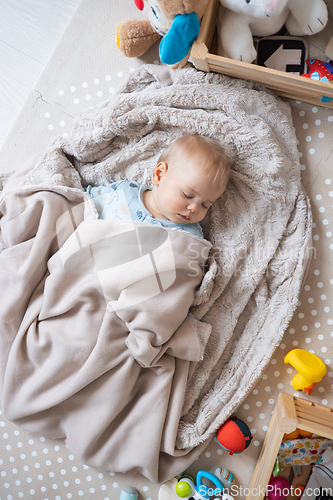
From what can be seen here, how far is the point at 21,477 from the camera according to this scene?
1128mm

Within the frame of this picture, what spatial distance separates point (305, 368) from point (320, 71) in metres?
0.88

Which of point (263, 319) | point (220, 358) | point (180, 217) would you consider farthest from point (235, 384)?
point (180, 217)

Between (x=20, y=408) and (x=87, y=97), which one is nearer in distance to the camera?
(x=20, y=408)

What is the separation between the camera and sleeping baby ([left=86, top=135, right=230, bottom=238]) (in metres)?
0.97

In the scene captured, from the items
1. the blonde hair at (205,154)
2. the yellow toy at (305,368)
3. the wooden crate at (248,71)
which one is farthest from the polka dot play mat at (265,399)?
the blonde hair at (205,154)

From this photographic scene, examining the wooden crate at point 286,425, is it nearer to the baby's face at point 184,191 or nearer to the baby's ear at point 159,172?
the baby's face at point 184,191

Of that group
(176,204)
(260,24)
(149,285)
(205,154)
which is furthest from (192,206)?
(260,24)

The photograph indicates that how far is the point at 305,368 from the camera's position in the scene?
104 centimetres

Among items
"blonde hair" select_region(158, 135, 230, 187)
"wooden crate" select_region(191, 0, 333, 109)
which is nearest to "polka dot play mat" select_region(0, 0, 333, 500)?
"wooden crate" select_region(191, 0, 333, 109)

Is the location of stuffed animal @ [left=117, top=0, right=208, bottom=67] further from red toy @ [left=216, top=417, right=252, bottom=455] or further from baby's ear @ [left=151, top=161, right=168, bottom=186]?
red toy @ [left=216, top=417, right=252, bottom=455]

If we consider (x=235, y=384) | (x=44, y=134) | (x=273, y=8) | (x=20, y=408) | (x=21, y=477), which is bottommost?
(x=21, y=477)

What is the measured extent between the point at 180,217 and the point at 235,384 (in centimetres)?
54

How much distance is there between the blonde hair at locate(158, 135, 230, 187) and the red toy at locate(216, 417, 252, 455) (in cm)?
71

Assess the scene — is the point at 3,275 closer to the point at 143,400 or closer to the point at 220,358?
the point at 143,400
